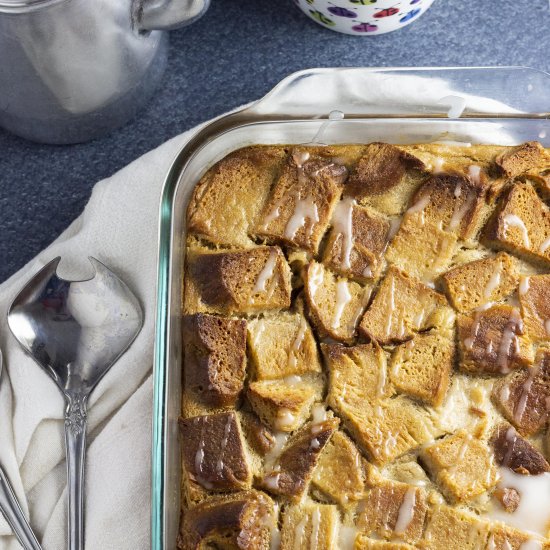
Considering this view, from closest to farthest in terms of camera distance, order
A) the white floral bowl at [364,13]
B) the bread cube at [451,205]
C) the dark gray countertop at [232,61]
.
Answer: the bread cube at [451,205]
the white floral bowl at [364,13]
the dark gray countertop at [232,61]

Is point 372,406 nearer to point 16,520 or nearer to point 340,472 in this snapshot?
point 340,472

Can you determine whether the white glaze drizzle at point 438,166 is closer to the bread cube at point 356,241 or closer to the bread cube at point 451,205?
the bread cube at point 451,205

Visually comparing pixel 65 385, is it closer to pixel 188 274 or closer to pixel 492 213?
pixel 188 274

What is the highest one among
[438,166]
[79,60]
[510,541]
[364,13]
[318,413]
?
[79,60]

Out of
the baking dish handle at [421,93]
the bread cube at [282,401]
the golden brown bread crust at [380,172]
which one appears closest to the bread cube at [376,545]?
the bread cube at [282,401]

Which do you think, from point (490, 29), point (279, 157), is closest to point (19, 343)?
point (279, 157)

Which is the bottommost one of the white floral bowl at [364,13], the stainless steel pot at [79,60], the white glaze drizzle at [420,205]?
the white glaze drizzle at [420,205]

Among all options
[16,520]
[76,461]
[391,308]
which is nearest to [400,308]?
[391,308]
